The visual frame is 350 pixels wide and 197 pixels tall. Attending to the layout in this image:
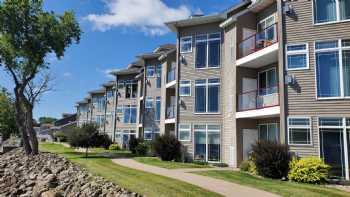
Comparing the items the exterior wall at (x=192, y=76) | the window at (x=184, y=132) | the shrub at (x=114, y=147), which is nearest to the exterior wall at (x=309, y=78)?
the exterior wall at (x=192, y=76)

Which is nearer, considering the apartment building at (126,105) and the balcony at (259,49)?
the balcony at (259,49)

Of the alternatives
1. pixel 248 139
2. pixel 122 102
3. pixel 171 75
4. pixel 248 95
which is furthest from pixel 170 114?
pixel 122 102

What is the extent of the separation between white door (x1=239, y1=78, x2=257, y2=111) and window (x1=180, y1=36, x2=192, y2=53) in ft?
18.7

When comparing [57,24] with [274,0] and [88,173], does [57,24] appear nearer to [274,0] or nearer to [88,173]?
[88,173]

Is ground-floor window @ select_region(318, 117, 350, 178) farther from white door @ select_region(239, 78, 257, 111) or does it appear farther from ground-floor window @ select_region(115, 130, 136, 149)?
ground-floor window @ select_region(115, 130, 136, 149)

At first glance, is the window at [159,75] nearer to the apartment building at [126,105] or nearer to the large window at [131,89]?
the apartment building at [126,105]

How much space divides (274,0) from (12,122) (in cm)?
4926

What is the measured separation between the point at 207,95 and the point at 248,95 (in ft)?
12.3

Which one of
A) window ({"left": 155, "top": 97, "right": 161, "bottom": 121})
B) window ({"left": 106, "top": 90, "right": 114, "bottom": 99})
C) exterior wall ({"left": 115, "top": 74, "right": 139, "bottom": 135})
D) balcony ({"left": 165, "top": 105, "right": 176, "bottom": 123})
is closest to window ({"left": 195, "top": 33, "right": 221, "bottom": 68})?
balcony ({"left": 165, "top": 105, "right": 176, "bottom": 123})

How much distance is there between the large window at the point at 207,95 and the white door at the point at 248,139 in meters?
2.97

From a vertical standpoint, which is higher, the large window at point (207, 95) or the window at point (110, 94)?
the window at point (110, 94)

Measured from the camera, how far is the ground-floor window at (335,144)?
1634cm

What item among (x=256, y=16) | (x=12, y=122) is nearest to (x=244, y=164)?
(x=256, y=16)

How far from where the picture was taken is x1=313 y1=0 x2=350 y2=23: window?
57.4 feet
